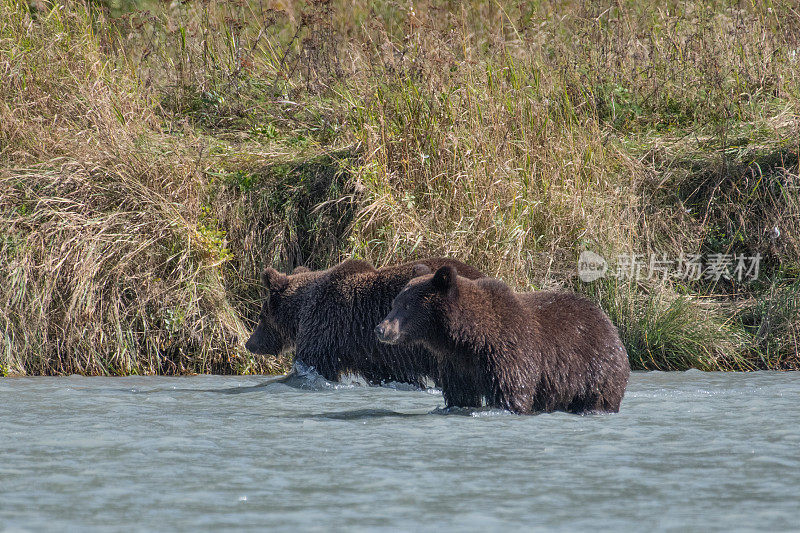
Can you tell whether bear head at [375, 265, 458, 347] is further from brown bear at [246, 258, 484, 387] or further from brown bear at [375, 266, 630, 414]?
brown bear at [246, 258, 484, 387]

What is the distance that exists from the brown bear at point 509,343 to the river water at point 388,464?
0.62ft

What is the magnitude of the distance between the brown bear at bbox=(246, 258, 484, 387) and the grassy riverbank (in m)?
1.16

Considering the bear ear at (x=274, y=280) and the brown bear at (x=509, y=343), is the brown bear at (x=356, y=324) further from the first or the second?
the brown bear at (x=509, y=343)

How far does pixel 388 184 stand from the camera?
31.8 ft

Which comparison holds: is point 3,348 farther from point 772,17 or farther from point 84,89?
point 772,17

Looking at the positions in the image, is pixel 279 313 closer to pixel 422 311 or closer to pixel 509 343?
pixel 422 311

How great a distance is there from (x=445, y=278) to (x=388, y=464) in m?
1.83

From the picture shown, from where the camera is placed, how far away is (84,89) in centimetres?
1061

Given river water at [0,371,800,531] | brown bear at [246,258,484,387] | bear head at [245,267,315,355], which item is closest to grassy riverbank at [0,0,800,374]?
bear head at [245,267,315,355]

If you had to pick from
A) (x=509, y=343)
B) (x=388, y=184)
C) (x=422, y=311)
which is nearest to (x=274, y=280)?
(x=388, y=184)

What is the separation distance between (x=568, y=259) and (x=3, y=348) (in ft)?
17.4

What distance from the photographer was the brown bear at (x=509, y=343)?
6520 mm

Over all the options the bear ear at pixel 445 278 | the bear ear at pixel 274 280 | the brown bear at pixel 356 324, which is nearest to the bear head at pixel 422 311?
the bear ear at pixel 445 278

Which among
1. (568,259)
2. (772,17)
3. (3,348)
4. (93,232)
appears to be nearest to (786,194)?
(568,259)
